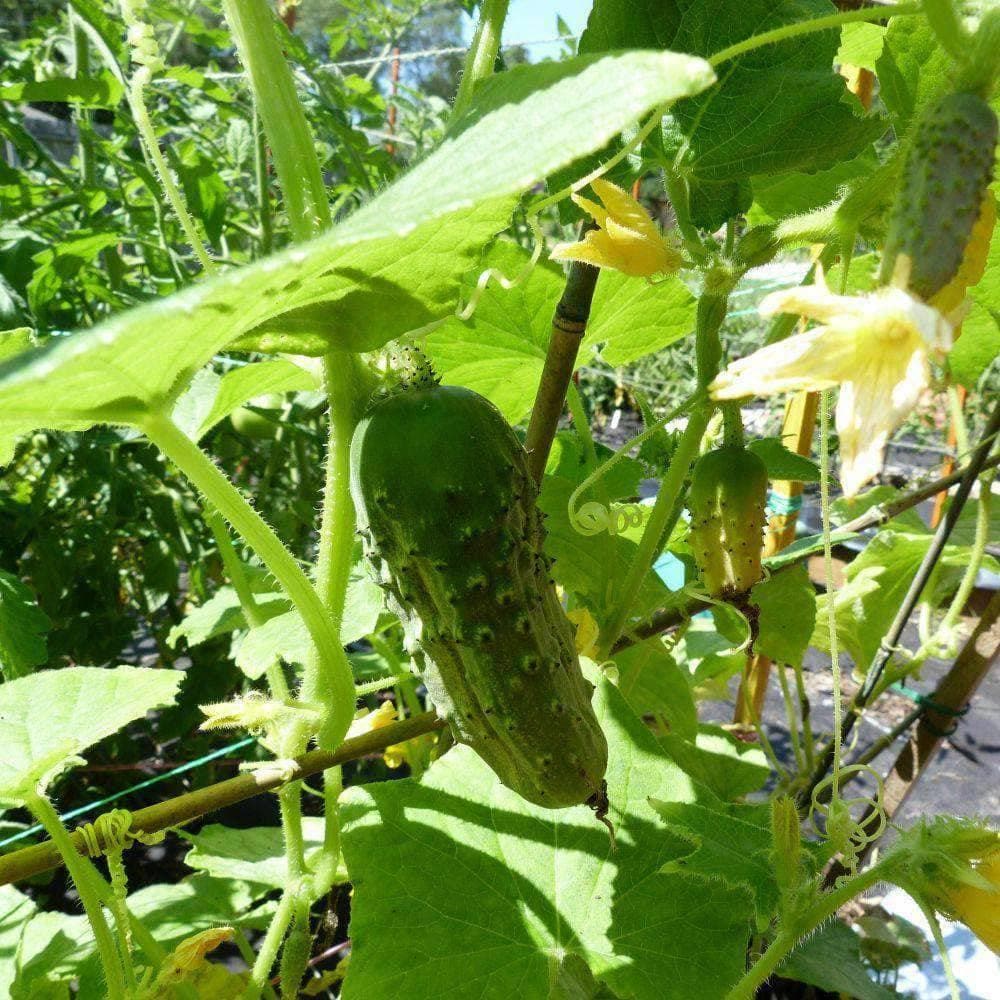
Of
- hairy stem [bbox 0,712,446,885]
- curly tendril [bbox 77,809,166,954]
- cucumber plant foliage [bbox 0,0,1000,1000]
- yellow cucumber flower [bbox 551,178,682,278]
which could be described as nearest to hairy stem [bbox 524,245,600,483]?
cucumber plant foliage [bbox 0,0,1000,1000]

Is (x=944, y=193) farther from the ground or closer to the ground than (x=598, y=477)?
farther from the ground

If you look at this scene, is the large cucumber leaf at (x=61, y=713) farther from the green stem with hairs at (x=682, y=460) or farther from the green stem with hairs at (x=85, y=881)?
the green stem with hairs at (x=682, y=460)

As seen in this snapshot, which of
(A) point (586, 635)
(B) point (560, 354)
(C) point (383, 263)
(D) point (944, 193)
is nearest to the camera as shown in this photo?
(D) point (944, 193)

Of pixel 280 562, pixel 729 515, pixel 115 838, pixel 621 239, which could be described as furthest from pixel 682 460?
pixel 115 838

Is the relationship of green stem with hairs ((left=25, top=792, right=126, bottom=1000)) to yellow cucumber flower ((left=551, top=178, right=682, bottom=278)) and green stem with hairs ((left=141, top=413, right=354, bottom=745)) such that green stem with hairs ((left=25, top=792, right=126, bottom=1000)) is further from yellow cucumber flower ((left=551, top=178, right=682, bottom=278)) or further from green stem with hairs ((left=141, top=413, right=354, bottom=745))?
yellow cucumber flower ((left=551, top=178, right=682, bottom=278))

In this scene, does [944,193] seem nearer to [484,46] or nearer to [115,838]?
[484,46]

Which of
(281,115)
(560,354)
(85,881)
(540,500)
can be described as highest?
(281,115)

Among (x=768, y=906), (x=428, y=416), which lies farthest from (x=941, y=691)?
(x=428, y=416)

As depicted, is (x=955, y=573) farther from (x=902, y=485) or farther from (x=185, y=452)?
(x=185, y=452)
